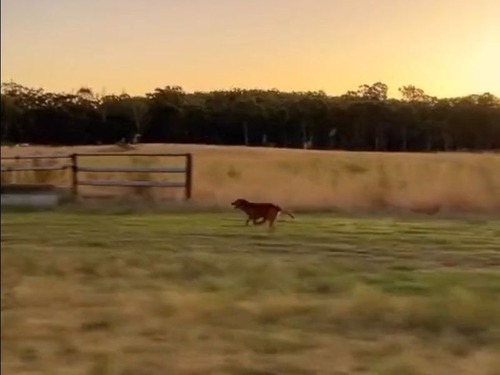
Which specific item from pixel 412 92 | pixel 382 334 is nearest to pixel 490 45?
pixel 412 92

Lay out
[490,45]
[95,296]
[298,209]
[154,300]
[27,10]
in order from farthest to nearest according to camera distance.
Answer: [298,209], [490,45], [154,300], [95,296], [27,10]

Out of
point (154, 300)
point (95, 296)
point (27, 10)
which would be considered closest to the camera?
point (27, 10)

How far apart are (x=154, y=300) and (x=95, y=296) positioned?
22 cm

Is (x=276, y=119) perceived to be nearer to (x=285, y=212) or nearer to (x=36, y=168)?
(x=285, y=212)

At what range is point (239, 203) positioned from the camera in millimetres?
2225

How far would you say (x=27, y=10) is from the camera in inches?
59.1

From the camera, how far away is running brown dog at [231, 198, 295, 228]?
2230mm

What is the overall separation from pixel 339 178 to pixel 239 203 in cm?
30

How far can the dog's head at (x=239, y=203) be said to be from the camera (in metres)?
2.18

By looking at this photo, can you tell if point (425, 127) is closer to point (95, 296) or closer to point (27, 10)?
point (95, 296)

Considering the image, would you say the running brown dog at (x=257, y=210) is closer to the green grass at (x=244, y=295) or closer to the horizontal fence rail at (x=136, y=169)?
the green grass at (x=244, y=295)

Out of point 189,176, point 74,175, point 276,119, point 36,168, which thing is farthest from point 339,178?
point 36,168

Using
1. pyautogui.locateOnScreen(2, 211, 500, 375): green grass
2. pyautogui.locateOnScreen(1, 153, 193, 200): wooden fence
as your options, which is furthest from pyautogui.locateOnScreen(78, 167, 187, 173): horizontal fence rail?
pyautogui.locateOnScreen(2, 211, 500, 375): green grass

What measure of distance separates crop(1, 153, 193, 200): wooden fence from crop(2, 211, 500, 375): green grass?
8cm
